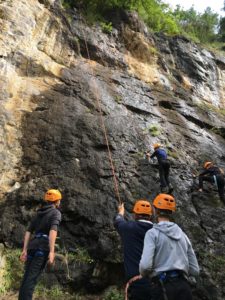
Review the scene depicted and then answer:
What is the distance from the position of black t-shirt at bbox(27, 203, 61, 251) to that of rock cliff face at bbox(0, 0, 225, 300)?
1.86 metres

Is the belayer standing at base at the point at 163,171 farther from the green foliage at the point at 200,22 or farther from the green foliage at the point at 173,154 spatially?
the green foliage at the point at 200,22

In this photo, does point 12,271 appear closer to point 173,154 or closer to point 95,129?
point 95,129

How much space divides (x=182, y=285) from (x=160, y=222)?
82 cm

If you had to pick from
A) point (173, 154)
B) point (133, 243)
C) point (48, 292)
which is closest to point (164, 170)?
point (173, 154)

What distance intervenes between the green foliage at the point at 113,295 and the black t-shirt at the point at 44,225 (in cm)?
222

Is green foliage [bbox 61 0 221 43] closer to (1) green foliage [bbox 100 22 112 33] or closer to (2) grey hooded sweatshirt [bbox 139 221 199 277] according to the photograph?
(1) green foliage [bbox 100 22 112 33]

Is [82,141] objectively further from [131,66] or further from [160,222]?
[131,66]

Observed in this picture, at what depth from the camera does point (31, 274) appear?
546cm

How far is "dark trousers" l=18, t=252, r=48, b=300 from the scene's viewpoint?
534 centimetres

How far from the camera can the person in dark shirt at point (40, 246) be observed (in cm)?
541

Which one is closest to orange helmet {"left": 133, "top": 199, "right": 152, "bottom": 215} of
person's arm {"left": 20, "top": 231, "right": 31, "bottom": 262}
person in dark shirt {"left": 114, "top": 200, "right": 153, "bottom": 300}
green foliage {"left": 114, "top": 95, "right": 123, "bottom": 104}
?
person in dark shirt {"left": 114, "top": 200, "right": 153, "bottom": 300}

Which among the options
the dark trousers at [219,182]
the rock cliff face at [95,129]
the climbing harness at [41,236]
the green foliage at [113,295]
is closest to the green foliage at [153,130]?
the rock cliff face at [95,129]

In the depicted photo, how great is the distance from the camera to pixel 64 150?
10039 mm

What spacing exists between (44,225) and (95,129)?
5.59m
